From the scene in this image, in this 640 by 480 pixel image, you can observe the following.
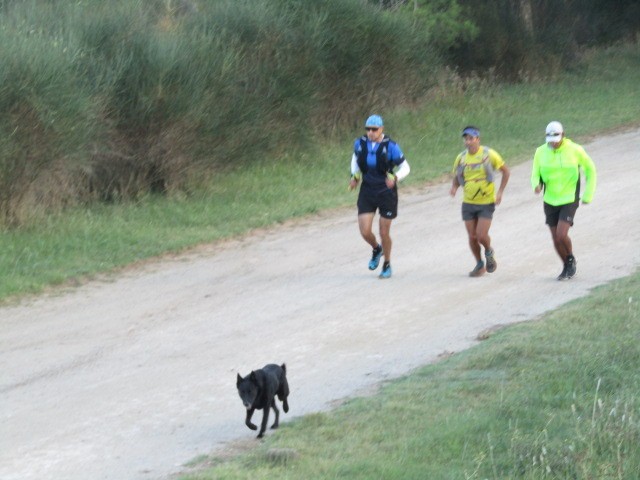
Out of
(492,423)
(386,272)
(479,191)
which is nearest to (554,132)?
(479,191)

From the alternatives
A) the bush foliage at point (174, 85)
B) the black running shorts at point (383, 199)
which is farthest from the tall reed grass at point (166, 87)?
the black running shorts at point (383, 199)

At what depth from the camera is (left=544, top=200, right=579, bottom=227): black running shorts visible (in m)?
13.9

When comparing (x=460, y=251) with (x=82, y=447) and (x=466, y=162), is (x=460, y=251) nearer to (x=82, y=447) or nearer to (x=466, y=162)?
Answer: (x=466, y=162)

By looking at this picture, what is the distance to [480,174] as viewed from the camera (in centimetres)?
1422

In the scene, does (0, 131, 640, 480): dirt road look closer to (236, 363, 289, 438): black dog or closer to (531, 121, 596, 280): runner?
(236, 363, 289, 438): black dog

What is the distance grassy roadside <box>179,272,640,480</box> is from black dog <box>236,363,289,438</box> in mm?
169

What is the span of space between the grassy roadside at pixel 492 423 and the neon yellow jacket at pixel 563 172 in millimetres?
3467

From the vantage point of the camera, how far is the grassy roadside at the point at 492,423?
7.09 m

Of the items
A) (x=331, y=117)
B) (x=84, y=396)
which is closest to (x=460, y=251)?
(x=84, y=396)

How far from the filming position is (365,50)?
25469mm

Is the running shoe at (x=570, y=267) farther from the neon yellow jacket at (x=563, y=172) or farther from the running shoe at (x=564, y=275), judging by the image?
the neon yellow jacket at (x=563, y=172)

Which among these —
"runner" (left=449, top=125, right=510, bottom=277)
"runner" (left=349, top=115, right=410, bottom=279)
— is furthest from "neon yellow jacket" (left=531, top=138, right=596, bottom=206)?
"runner" (left=349, top=115, right=410, bottom=279)

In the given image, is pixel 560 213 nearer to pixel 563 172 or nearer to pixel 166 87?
pixel 563 172

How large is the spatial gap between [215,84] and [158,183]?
1838 mm
